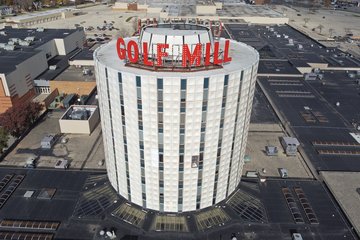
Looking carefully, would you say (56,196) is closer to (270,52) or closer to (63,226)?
(63,226)

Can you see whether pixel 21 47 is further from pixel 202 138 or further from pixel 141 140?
pixel 202 138

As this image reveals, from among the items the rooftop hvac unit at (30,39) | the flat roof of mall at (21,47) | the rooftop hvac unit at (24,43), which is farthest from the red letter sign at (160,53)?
the rooftop hvac unit at (30,39)

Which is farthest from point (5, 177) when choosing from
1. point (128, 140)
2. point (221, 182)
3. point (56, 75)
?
point (56, 75)

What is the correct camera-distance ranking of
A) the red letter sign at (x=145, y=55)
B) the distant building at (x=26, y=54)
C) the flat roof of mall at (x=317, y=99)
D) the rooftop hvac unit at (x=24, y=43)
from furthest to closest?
Answer: 1. the rooftop hvac unit at (x=24, y=43)
2. the distant building at (x=26, y=54)
3. the flat roof of mall at (x=317, y=99)
4. the red letter sign at (x=145, y=55)

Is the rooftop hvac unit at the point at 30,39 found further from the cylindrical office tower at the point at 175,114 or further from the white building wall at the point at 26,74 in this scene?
the cylindrical office tower at the point at 175,114

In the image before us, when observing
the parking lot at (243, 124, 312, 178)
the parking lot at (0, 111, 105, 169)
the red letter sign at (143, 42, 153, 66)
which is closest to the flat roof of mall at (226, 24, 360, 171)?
the parking lot at (243, 124, 312, 178)
